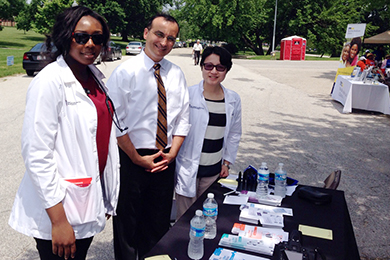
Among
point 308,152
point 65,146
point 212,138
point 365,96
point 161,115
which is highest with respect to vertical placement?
point 65,146

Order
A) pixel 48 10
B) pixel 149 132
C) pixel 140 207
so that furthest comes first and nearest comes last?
pixel 48 10 < pixel 140 207 < pixel 149 132

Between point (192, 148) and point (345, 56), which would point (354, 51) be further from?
point (192, 148)

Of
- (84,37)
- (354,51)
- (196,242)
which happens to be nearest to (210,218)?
(196,242)

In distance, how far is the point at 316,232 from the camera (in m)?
2.24

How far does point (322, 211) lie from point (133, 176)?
1.60 meters

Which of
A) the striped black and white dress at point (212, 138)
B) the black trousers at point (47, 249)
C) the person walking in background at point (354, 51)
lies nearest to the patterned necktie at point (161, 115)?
the striped black and white dress at point (212, 138)

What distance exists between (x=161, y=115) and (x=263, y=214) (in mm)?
1145

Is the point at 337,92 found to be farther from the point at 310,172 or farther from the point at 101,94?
the point at 101,94

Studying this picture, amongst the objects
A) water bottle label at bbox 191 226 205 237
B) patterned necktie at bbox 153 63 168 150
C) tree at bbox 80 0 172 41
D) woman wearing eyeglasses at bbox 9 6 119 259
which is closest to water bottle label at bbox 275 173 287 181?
patterned necktie at bbox 153 63 168 150

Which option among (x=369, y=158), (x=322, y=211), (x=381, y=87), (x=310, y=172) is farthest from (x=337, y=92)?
(x=322, y=211)

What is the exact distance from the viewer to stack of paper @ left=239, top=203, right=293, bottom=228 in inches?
92.4

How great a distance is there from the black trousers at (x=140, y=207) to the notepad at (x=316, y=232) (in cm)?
122

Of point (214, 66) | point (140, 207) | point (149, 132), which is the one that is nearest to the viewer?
point (149, 132)

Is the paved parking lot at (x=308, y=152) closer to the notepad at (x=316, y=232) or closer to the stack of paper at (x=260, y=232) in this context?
the notepad at (x=316, y=232)
